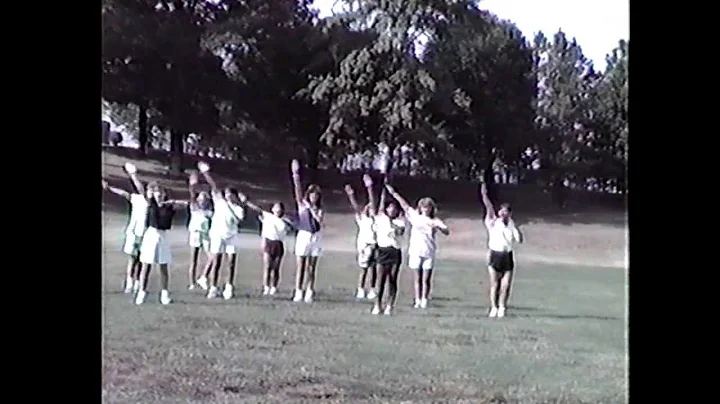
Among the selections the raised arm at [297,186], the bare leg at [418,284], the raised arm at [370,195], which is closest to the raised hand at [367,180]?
the raised arm at [370,195]

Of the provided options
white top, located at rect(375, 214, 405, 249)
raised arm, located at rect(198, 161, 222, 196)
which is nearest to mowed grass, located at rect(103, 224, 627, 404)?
white top, located at rect(375, 214, 405, 249)

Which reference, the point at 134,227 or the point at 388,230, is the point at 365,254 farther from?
the point at 134,227

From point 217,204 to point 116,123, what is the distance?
1.29 feet

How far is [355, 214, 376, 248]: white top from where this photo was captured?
3119 millimetres

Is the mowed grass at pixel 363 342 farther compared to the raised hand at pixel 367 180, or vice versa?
the raised hand at pixel 367 180

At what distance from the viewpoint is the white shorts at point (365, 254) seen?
3123 mm

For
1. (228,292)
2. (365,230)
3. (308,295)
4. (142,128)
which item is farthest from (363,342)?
(142,128)

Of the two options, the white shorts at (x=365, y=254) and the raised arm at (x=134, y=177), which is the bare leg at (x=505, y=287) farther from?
the raised arm at (x=134, y=177)

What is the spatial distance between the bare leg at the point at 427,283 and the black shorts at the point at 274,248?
1.46 feet
